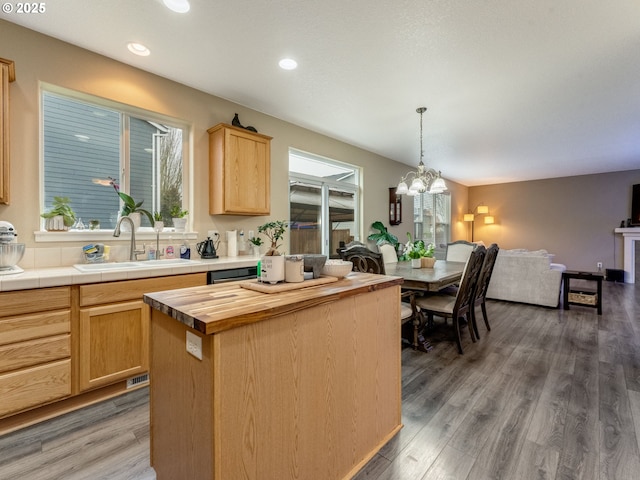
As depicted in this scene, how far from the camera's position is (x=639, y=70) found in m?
2.70

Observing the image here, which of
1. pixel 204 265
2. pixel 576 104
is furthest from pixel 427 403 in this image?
pixel 576 104

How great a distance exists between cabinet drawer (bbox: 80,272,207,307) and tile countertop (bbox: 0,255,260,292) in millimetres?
35

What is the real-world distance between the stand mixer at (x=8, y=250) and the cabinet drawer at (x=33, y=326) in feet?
1.11

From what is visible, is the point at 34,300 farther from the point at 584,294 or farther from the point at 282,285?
the point at 584,294

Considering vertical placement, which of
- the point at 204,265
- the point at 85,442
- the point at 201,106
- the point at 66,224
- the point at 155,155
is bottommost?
the point at 85,442

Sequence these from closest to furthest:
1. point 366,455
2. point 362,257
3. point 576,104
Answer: point 366,455
point 362,257
point 576,104

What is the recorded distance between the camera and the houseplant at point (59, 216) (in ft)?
7.57

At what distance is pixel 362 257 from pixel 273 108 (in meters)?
2.20

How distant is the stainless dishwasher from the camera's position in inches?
101

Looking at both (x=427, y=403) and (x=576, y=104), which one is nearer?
(x=427, y=403)

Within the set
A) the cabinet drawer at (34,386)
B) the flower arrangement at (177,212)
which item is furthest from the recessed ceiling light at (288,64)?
the cabinet drawer at (34,386)

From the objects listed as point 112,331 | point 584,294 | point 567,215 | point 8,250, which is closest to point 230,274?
point 112,331

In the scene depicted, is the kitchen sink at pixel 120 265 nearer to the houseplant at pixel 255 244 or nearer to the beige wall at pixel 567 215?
the houseplant at pixel 255 244

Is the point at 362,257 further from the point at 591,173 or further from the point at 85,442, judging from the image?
the point at 591,173
